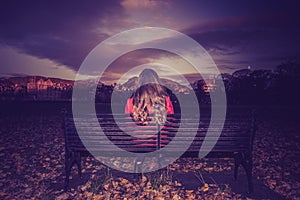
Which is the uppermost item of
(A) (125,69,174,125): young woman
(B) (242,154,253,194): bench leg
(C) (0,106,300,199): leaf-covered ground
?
(A) (125,69,174,125): young woman

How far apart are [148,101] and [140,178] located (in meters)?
1.31

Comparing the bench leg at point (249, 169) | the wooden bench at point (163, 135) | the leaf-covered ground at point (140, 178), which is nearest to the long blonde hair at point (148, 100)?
the wooden bench at point (163, 135)

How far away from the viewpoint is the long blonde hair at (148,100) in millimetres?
4363

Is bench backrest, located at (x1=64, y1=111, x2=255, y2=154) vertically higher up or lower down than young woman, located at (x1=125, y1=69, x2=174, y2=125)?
lower down

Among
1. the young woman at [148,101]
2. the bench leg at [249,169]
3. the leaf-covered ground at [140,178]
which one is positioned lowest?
the leaf-covered ground at [140,178]

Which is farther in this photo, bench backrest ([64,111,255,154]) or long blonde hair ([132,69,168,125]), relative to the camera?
long blonde hair ([132,69,168,125])

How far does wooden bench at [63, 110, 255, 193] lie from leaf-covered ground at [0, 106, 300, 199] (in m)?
0.45

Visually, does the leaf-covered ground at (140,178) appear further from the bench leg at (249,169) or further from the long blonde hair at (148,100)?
the long blonde hair at (148,100)

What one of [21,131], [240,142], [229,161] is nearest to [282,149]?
[229,161]

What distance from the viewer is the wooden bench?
411 centimetres

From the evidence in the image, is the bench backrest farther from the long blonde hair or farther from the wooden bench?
the long blonde hair

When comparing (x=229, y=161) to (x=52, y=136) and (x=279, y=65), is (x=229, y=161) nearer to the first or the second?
(x=52, y=136)

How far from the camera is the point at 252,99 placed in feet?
104

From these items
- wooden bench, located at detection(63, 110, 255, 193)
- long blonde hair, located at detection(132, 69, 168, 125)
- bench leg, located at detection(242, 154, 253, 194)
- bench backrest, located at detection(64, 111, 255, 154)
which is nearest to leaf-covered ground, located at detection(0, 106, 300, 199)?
bench leg, located at detection(242, 154, 253, 194)
